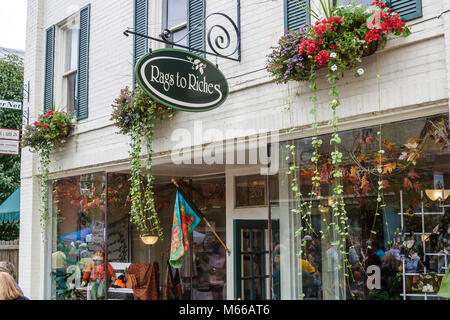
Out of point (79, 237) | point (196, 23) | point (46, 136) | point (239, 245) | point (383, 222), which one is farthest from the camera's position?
point (79, 237)

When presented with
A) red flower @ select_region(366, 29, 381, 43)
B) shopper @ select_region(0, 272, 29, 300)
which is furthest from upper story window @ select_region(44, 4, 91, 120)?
red flower @ select_region(366, 29, 381, 43)

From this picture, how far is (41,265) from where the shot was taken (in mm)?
10297

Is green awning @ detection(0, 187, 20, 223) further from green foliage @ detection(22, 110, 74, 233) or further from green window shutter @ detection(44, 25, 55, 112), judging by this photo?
green window shutter @ detection(44, 25, 55, 112)

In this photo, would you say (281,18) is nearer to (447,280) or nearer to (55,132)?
(447,280)

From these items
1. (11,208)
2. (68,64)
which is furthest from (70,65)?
(11,208)

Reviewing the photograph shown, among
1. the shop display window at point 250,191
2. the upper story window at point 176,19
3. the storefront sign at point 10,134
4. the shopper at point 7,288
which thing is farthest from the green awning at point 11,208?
the shopper at point 7,288

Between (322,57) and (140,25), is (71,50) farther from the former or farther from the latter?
(322,57)

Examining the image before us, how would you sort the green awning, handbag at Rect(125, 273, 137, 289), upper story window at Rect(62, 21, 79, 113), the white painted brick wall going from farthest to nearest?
1. the green awning
2. upper story window at Rect(62, 21, 79, 113)
3. handbag at Rect(125, 273, 137, 289)
4. the white painted brick wall

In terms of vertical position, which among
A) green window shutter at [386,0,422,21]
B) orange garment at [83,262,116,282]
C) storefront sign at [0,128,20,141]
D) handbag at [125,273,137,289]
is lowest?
handbag at [125,273,137,289]

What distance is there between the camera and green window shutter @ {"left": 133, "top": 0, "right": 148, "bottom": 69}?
8.34 meters

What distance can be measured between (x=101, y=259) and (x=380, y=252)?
5202mm

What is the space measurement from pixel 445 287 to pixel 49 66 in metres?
8.21

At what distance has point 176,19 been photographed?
8086 millimetres

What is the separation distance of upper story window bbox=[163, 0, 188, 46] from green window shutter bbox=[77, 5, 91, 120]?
1.96 meters
